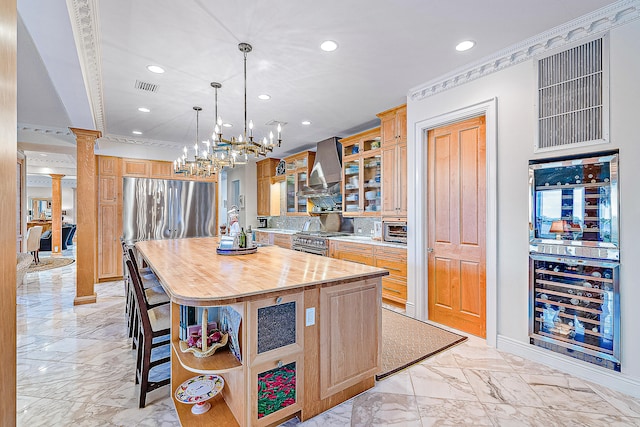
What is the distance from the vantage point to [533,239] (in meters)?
2.62

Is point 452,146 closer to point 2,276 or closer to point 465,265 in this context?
point 465,265

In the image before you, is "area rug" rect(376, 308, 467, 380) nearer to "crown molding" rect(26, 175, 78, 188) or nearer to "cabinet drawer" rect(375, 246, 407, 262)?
"cabinet drawer" rect(375, 246, 407, 262)

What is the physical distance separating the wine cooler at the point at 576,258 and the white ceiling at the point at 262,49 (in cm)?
121

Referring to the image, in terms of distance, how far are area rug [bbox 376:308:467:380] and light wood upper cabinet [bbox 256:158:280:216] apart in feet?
14.9

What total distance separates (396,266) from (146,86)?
3695mm

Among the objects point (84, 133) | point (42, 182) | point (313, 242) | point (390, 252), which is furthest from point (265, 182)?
point (42, 182)

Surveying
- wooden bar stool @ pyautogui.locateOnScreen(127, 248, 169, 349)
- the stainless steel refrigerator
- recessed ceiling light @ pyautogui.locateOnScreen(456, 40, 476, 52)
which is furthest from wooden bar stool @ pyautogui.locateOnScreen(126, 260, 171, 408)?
the stainless steel refrigerator

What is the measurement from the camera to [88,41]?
2404 mm

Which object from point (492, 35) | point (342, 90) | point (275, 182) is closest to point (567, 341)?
point (492, 35)

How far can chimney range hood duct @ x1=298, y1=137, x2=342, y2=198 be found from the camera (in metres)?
5.50

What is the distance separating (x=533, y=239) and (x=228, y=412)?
2.73m

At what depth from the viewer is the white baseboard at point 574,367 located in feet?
7.05

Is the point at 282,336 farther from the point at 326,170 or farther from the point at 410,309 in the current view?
the point at 326,170

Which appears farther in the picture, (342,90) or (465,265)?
(342,90)
